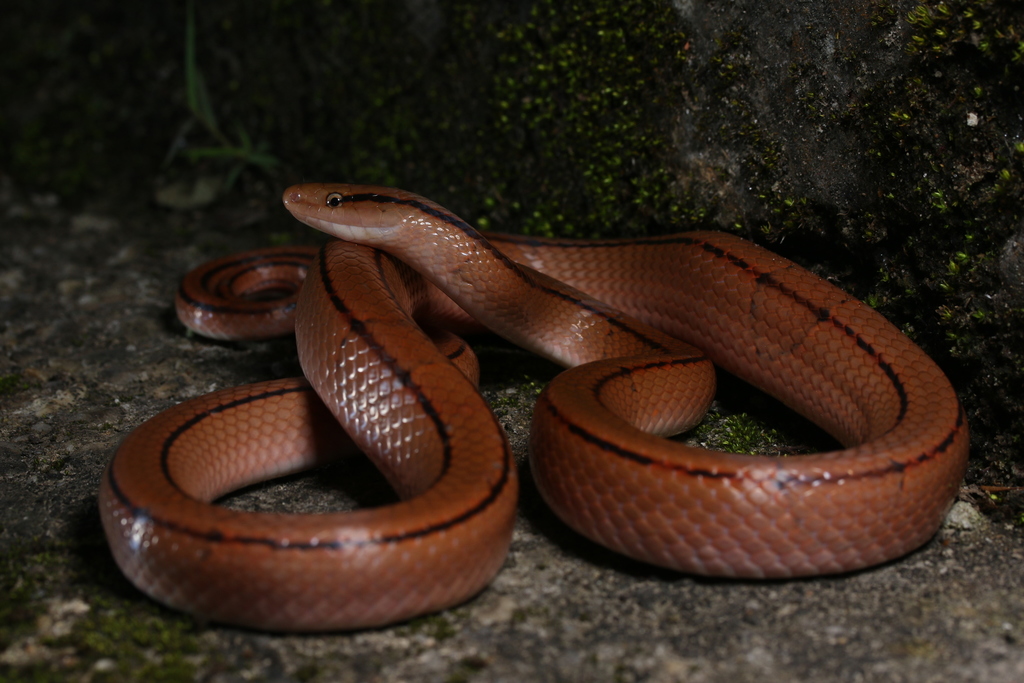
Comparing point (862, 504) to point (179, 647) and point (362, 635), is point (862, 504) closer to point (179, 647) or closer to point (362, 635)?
point (362, 635)

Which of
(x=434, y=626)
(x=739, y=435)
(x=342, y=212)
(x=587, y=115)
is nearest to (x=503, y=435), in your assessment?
(x=434, y=626)

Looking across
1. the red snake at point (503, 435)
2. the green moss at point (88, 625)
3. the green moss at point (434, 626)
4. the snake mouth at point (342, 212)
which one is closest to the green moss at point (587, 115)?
the red snake at point (503, 435)

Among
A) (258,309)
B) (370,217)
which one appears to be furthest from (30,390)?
(370,217)

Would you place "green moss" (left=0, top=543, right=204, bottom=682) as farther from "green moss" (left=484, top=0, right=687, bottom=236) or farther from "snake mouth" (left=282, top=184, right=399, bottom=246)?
"green moss" (left=484, top=0, right=687, bottom=236)

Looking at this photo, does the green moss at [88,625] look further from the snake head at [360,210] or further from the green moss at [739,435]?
the green moss at [739,435]

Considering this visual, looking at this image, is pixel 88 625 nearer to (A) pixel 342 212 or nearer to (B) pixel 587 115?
(A) pixel 342 212

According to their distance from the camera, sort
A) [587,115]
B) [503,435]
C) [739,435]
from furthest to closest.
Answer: [587,115] < [739,435] < [503,435]

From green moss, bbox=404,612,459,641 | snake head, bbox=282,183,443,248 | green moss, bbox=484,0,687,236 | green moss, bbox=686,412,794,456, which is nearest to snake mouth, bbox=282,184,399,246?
snake head, bbox=282,183,443,248

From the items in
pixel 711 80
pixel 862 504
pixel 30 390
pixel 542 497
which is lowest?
pixel 30 390
